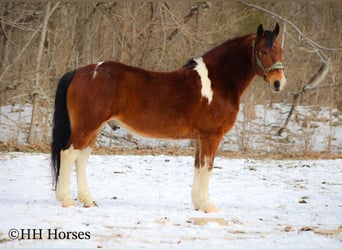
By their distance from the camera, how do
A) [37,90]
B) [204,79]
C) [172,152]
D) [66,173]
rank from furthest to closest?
[37,90], [172,152], [204,79], [66,173]

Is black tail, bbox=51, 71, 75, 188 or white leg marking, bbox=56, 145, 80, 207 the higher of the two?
black tail, bbox=51, 71, 75, 188

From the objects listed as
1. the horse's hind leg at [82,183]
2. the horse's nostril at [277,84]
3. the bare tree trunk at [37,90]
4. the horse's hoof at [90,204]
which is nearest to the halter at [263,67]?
the horse's nostril at [277,84]

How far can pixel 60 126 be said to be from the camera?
349cm

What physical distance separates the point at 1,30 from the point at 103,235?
260 centimetres

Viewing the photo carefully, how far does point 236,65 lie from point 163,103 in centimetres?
63

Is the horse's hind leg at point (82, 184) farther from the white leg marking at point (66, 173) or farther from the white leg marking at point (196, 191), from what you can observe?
the white leg marking at point (196, 191)

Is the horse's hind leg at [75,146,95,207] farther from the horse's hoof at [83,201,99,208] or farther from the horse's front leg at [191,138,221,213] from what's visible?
the horse's front leg at [191,138,221,213]

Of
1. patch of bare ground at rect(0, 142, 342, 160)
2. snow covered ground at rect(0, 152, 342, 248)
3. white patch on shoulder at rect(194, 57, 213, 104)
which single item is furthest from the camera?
patch of bare ground at rect(0, 142, 342, 160)

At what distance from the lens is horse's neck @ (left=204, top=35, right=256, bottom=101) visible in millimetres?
3631

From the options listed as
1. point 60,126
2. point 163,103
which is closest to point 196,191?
point 163,103

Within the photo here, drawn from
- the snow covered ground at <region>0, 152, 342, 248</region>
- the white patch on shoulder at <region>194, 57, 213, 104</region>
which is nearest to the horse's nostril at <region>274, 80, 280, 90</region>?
the white patch on shoulder at <region>194, 57, 213, 104</region>

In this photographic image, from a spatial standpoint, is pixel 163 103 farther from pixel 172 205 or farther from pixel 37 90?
pixel 37 90

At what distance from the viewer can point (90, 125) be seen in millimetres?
3436

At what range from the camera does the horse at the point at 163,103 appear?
3455mm
